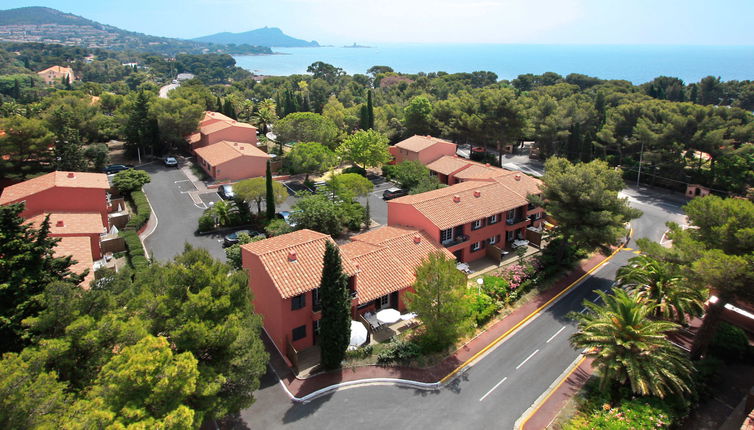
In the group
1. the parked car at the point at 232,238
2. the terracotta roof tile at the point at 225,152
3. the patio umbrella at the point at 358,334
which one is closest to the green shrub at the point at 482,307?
the patio umbrella at the point at 358,334

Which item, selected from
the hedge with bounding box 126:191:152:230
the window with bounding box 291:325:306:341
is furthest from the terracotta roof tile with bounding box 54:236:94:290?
the window with bounding box 291:325:306:341

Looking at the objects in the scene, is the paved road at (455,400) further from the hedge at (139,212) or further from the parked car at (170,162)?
the parked car at (170,162)

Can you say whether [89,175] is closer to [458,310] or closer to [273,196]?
[273,196]

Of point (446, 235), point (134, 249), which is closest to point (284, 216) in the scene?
point (134, 249)

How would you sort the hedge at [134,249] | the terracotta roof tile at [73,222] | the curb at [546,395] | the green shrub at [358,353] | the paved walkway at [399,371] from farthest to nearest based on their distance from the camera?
the terracotta roof tile at [73,222] → the hedge at [134,249] → the green shrub at [358,353] → the paved walkway at [399,371] → the curb at [546,395]

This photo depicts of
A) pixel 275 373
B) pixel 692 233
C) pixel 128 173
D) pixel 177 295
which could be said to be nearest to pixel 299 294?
pixel 275 373
